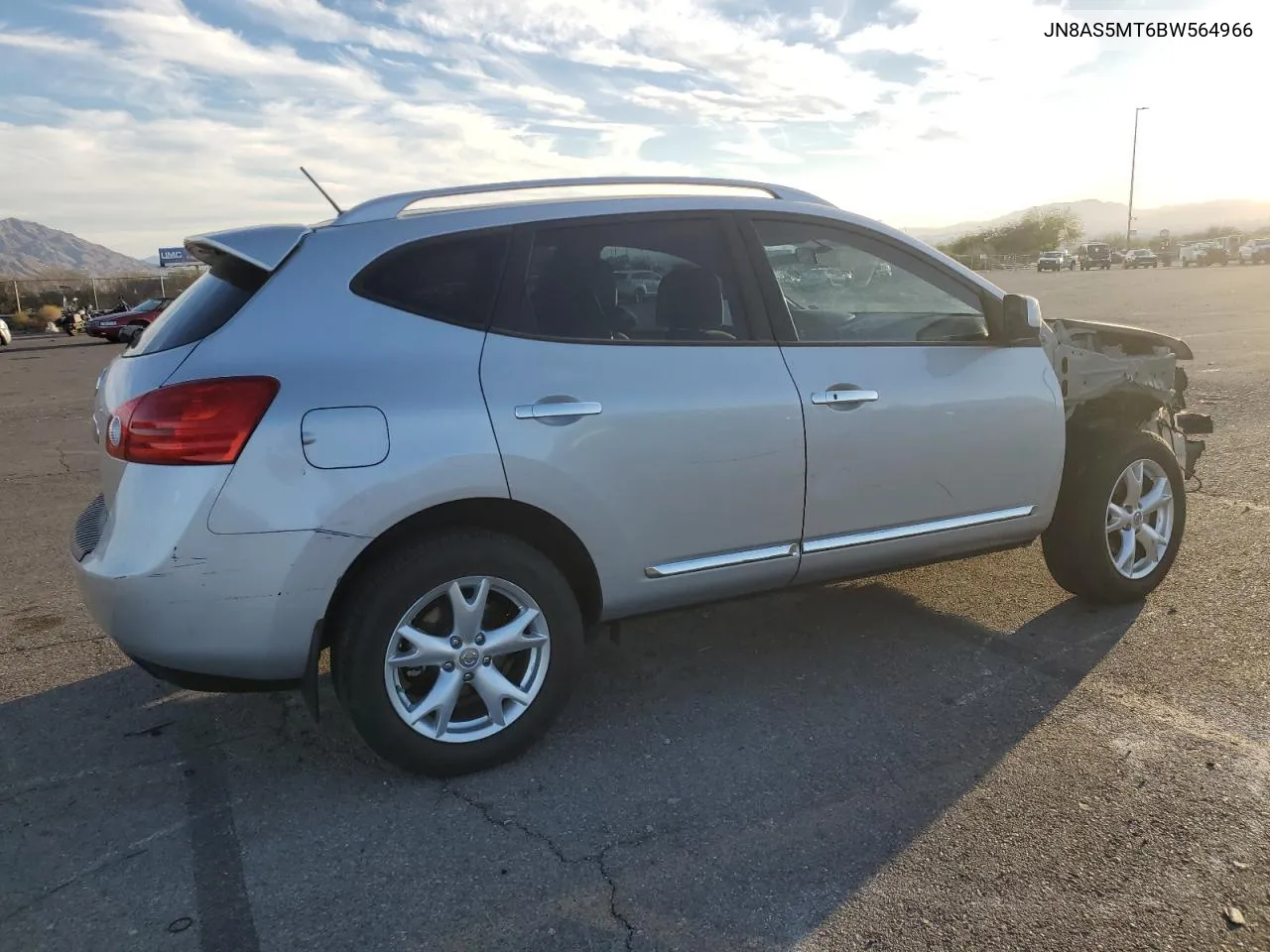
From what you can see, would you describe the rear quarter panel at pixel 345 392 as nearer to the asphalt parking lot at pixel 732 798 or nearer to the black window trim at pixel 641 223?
the black window trim at pixel 641 223

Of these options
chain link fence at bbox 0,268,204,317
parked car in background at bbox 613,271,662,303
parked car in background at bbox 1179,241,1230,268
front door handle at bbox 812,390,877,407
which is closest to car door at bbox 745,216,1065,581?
front door handle at bbox 812,390,877,407

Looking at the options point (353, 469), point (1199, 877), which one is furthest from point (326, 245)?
point (1199, 877)

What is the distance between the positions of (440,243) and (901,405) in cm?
180

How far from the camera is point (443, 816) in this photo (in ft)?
10.1

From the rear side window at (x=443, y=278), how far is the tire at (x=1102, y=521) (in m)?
2.74

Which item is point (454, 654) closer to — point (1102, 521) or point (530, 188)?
point (530, 188)

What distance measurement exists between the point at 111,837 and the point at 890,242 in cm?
340

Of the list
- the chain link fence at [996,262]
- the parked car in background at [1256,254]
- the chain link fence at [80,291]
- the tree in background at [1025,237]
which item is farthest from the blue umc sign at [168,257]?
the tree in background at [1025,237]

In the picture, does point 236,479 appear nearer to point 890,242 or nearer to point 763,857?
point 763,857

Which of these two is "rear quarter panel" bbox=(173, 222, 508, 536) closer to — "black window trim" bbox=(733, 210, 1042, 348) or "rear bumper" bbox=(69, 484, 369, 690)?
"rear bumper" bbox=(69, 484, 369, 690)

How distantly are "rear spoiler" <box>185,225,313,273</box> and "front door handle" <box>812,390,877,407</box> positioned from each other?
1833 mm

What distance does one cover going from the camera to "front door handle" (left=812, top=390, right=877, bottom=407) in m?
3.68

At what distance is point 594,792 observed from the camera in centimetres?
319

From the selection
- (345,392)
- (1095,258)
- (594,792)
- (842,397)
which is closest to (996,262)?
(1095,258)
